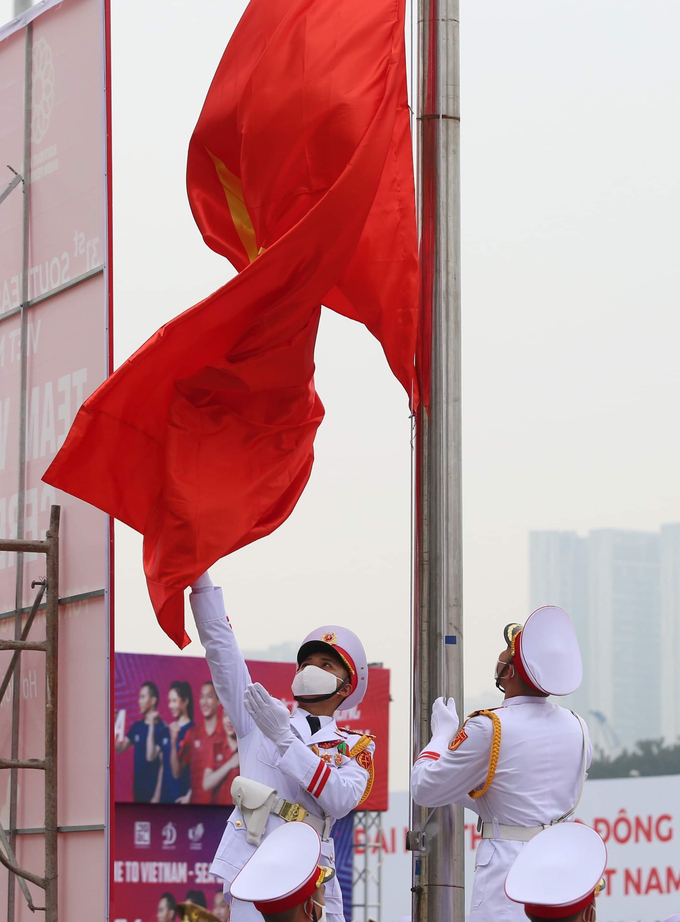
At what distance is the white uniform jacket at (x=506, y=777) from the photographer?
4.93m

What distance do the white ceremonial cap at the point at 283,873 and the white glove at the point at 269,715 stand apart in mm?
1570

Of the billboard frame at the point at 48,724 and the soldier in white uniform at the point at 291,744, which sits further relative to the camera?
the billboard frame at the point at 48,724

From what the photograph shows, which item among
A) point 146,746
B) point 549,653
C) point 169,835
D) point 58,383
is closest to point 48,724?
point 58,383

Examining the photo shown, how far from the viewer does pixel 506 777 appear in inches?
196

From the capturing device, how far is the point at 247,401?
570 cm

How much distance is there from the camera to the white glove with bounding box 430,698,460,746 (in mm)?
5074

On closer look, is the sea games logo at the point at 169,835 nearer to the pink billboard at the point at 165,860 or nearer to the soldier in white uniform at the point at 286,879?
the pink billboard at the point at 165,860

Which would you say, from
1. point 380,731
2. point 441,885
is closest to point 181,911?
point 380,731

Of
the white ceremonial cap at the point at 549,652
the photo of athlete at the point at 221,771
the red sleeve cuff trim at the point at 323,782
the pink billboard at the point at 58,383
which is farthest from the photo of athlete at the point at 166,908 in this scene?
the white ceremonial cap at the point at 549,652

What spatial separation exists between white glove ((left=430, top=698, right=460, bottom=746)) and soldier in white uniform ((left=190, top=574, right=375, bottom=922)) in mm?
350

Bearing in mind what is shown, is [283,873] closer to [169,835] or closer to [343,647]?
[343,647]

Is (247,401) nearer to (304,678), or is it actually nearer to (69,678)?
(304,678)

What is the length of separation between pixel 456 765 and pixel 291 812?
63cm

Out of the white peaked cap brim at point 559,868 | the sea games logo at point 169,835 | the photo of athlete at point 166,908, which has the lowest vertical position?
the photo of athlete at point 166,908
